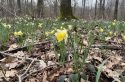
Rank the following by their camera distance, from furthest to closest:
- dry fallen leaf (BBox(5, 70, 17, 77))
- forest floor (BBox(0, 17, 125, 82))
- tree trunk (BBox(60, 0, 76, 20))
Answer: tree trunk (BBox(60, 0, 76, 20)) < dry fallen leaf (BBox(5, 70, 17, 77)) < forest floor (BBox(0, 17, 125, 82))

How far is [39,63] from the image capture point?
7.88 feet

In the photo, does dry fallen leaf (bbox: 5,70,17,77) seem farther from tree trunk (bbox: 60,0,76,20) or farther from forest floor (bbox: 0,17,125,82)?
tree trunk (bbox: 60,0,76,20)

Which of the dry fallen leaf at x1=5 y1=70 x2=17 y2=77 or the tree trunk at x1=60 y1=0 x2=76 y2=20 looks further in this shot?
the tree trunk at x1=60 y1=0 x2=76 y2=20

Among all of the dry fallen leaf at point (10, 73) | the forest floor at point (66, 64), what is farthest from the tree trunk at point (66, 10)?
the dry fallen leaf at point (10, 73)

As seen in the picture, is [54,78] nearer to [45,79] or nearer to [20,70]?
[45,79]

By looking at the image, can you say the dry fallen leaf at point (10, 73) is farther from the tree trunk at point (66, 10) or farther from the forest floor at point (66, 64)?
the tree trunk at point (66, 10)

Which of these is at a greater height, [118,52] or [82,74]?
[82,74]

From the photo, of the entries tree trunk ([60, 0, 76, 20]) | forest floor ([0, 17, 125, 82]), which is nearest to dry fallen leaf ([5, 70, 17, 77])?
forest floor ([0, 17, 125, 82])

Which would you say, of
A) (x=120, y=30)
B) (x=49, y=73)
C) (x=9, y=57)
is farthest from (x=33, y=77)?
(x=120, y=30)

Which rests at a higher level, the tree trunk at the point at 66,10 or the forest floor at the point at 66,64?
the forest floor at the point at 66,64

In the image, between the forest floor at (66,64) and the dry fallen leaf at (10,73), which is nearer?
the forest floor at (66,64)

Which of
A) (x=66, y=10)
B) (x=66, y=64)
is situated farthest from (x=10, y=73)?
(x=66, y=10)

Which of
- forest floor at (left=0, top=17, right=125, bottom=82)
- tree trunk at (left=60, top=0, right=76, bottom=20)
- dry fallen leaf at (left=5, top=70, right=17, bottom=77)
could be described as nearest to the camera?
forest floor at (left=0, top=17, right=125, bottom=82)

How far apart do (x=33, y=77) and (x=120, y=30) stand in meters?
3.86
